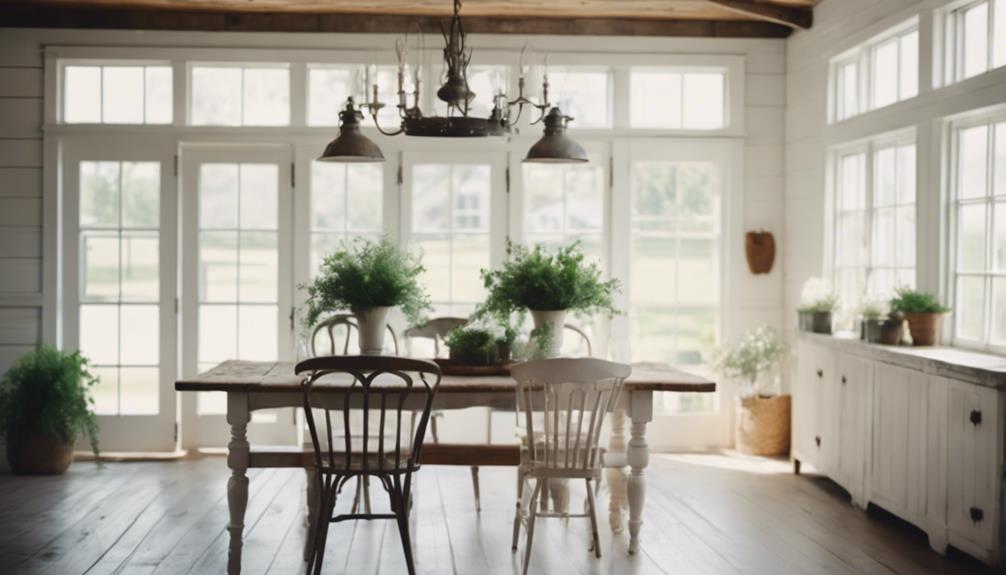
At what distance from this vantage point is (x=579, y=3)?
6.68 metres

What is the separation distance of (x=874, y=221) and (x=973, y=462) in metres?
2.16

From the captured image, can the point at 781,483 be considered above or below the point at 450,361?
below

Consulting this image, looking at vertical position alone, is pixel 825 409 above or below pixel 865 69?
below

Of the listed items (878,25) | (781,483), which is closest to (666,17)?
(878,25)

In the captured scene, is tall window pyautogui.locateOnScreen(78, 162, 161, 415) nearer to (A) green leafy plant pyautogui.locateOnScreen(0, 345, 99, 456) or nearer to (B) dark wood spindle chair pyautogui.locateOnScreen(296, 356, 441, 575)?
(A) green leafy plant pyautogui.locateOnScreen(0, 345, 99, 456)

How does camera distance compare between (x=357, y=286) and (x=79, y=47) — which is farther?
(x=79, y=47)

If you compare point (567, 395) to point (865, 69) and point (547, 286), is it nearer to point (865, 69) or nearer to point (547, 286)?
point (547, 286)

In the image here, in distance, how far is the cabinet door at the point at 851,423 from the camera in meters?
5.42

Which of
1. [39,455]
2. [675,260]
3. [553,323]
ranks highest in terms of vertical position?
[675,260]

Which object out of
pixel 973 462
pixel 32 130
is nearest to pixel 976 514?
pixel 973 462

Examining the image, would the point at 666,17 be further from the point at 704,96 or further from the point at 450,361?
the point at 450,361

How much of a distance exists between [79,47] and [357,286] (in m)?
3.48

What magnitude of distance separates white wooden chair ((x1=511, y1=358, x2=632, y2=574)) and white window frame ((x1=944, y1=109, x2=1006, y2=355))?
6.62 feet

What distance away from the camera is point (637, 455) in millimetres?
4570
